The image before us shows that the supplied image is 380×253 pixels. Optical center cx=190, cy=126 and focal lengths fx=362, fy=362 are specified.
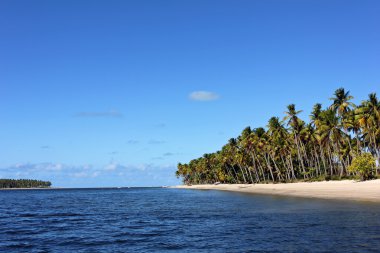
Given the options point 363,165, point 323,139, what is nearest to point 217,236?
point 363,165

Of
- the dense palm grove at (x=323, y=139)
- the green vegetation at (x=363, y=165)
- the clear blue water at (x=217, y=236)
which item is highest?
the dense palm grove at (x=323, y=139)

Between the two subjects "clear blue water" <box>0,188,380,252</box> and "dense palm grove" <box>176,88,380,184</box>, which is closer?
"clear blue water" <box>0,188,380,252</box>

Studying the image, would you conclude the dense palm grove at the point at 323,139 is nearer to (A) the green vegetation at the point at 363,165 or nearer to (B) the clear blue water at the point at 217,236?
(A) the green vegetation at the point at 363,165

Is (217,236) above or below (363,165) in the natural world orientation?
below

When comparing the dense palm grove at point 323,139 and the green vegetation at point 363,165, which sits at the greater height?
the dense palm grove at point 323,139

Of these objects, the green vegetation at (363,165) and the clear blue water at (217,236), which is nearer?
the clear blue water at (217,236)

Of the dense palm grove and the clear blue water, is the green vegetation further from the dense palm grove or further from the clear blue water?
the clear blue water

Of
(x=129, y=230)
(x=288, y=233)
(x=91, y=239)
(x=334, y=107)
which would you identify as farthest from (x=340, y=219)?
(x=334, y=107)

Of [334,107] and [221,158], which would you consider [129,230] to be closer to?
[334,107]

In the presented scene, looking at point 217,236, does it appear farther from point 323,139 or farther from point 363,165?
point 323,139

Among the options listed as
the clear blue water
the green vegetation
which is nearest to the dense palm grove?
the green vegetation

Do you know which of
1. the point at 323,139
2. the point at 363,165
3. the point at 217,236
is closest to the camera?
the point at 217,236

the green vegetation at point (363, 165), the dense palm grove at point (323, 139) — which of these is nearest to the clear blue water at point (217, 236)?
the green vegetation at point (363, 165)

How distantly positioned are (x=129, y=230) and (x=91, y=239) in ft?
14.4
